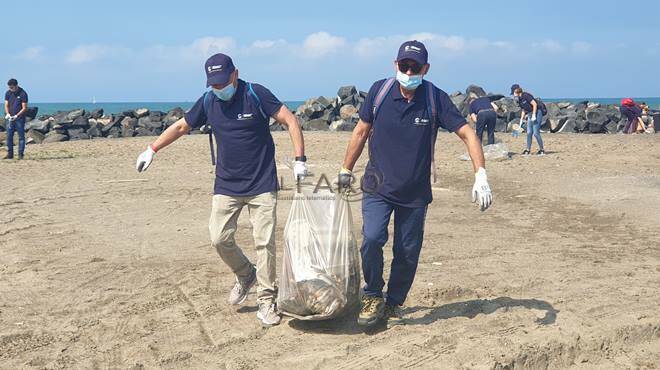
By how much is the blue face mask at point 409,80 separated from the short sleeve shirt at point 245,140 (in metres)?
1.04

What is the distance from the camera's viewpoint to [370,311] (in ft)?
18.3

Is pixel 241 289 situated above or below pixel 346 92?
below

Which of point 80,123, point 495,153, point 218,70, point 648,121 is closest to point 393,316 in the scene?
point 218,70

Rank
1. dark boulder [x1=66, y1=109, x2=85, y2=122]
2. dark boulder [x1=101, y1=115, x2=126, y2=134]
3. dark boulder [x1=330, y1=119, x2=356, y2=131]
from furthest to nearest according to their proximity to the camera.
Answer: dark boulder [x1=66, y1=109, x2=85, y2=122]
dark boulder [x1=101, y1=115, x2=126, y2=134]
dark boulder [x1=330, y1=119, x2=356, y2=131]

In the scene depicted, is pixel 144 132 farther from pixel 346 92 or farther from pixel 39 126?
pixel 346 92

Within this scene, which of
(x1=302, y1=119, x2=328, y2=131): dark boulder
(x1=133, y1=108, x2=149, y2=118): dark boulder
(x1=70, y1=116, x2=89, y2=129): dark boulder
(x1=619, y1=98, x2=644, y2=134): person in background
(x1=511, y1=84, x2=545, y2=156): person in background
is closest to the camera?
(x1=511, y1=84, x2=545, y2=156): person in background

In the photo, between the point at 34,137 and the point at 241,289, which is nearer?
the point at 241,289

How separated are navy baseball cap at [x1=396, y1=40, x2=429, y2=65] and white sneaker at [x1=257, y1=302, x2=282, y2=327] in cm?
204

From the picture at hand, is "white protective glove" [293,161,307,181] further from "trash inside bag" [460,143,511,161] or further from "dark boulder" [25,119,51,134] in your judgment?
"dark boulder" [25,119,51,134]

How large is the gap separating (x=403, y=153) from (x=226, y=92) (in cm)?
139

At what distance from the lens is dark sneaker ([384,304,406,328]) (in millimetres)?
5730

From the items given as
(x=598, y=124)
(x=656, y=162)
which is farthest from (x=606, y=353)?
(x=598, y=124)

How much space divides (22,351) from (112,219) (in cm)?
516

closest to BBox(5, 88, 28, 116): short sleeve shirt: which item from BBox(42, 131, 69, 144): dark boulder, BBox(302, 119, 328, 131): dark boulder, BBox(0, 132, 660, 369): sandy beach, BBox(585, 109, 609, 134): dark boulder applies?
BBox(0, 132, 660, 369): sandy beach
